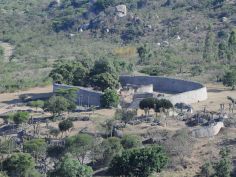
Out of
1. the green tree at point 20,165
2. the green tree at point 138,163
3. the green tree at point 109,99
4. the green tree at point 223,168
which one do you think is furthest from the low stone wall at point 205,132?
the green tree at point 20,165

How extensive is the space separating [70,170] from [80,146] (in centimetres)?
415

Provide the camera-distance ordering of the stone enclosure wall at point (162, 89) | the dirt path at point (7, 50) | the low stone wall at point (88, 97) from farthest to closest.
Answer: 1. the dirt path at point (7, 50)
2. the low stone wall at point (88, 97)
3. the stone enclosure wall at point (162, 89)

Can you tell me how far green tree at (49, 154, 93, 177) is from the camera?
33156 millimetres

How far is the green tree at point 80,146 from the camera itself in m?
37.2

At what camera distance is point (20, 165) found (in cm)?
3453

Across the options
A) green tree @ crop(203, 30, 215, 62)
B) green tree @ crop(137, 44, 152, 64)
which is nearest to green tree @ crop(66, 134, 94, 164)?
green tree @ crop(203, 30, 215, 62)

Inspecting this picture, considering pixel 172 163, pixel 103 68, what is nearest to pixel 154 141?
pixel 172 163

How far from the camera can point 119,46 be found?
91.4 metres

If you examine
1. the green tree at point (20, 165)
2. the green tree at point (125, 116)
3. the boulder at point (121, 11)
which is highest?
the boulder at point (121, 11)

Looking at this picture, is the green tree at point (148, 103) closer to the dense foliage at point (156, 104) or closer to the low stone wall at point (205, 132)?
the dense foliage at point (156, 104)

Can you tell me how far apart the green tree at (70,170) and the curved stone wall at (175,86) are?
63.5ft

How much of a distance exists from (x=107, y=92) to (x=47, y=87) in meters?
14.3

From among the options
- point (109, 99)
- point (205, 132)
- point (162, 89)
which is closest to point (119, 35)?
point (162, 89)

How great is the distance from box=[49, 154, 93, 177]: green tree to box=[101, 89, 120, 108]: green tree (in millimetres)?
15904
